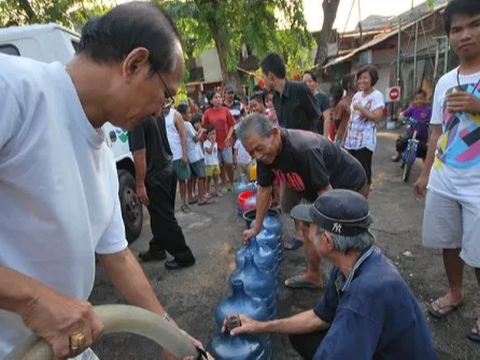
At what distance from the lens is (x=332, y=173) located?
99.3 inches

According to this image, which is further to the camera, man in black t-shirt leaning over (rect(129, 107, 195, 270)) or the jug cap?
man in black t-shirt leaning over (rect(129, 107, 195, 270))

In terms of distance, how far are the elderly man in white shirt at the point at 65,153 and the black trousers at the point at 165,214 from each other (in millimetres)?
2281

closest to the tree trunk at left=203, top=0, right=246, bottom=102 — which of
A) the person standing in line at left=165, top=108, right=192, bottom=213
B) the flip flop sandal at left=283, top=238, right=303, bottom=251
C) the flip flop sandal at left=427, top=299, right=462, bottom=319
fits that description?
the person standing in line at left=165, top=108, right=192, bottom=213

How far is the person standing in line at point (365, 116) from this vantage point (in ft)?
13.5

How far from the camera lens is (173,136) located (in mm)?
4648

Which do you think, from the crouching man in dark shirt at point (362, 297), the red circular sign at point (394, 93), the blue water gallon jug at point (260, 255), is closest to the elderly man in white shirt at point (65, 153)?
the crouching man in dark shirt at point (362, 297)

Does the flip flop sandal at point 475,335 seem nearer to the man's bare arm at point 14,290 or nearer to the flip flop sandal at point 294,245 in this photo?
the flip flop sandal at point 294,245

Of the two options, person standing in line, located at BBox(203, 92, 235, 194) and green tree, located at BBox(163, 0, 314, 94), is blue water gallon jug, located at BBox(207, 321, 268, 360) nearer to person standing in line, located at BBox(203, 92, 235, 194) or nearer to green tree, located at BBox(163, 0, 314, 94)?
person standing in line, located at BBox(203, 92, 235, 194)

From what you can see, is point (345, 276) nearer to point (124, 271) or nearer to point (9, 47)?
point (124, 271)

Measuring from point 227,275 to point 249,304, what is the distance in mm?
1253

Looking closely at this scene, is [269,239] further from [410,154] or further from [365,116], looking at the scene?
[410,154]

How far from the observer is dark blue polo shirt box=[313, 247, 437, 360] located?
3.67 feet

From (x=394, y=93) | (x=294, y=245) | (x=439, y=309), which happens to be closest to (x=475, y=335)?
(x=439, y=309)

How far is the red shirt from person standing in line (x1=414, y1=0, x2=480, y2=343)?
12.6 feet
